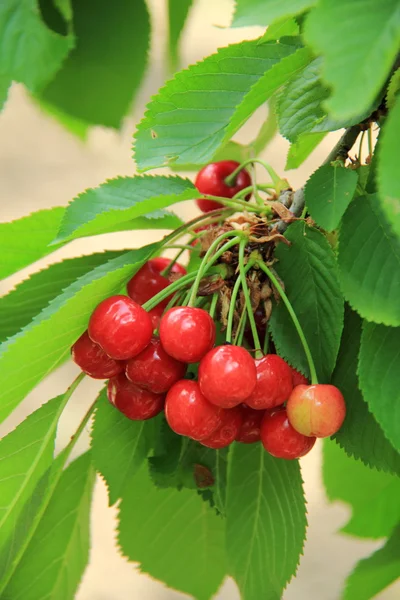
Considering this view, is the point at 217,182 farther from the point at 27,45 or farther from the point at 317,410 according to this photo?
the point at 317,410

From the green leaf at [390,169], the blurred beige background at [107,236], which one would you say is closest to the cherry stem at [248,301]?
the green leaf at [390,169]

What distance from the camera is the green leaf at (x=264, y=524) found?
2.60 feet

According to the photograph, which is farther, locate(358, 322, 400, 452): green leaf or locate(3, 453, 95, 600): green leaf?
locate(3, 453, 95, 600): green leaf

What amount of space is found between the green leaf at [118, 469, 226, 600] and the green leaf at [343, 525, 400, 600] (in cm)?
17

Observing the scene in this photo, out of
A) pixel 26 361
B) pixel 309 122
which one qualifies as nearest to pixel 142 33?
pixel 309 122

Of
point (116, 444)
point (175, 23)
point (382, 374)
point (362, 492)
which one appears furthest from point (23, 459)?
point (175, 23)

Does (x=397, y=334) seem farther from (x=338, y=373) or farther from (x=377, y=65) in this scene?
(x=377, y=65)

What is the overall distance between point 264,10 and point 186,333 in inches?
10.0

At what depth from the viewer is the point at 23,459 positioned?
0.73 m

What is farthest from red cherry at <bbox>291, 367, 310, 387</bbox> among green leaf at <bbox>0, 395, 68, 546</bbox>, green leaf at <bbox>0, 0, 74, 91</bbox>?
green leaf at <bbox>0, 0, 74, 91</bbox>

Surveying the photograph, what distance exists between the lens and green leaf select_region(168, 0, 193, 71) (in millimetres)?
931

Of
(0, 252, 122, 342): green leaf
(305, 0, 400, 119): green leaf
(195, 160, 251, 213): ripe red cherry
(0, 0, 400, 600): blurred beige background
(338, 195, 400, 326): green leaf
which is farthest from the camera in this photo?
(0, 0, 400, 600): blurred beige background

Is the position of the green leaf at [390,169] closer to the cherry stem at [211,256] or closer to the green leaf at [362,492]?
the cherry stem at [211,256]

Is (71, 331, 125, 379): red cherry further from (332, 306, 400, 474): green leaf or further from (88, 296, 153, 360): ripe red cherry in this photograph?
(332, 306, 400, 474): green leaf
